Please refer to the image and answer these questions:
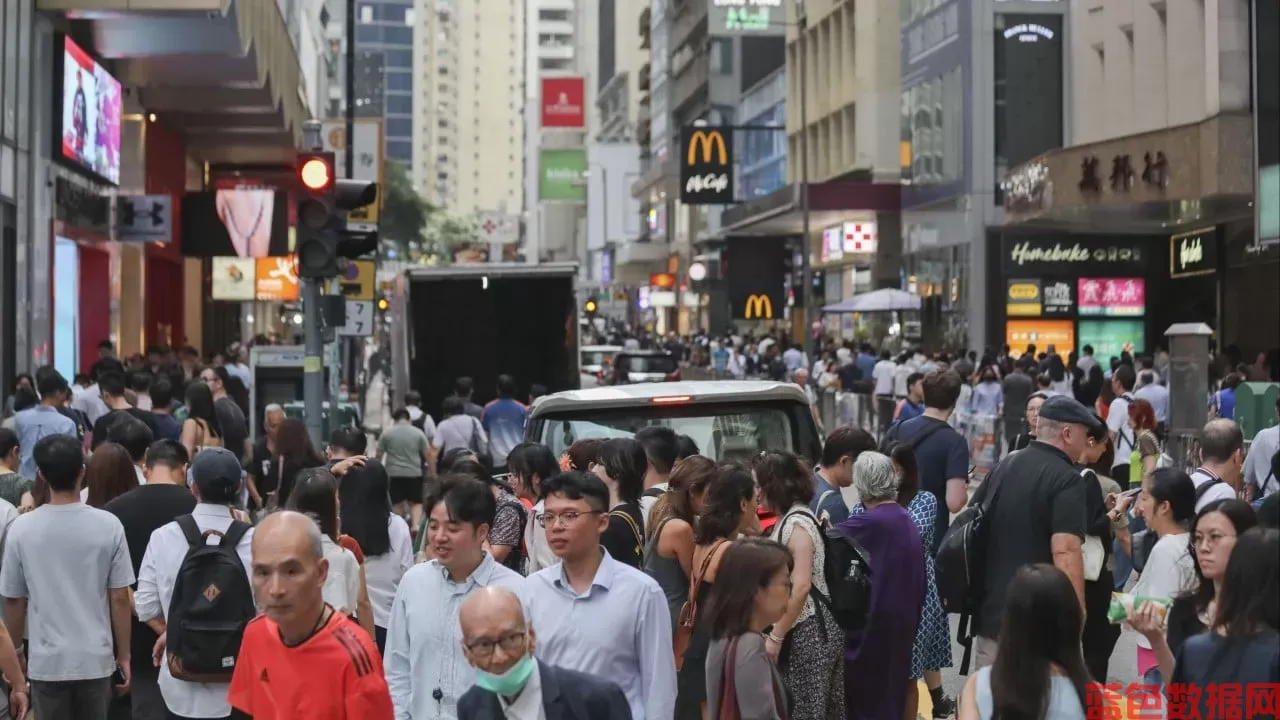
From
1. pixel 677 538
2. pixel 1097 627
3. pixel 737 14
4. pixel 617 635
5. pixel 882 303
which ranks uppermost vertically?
pixel 737 14

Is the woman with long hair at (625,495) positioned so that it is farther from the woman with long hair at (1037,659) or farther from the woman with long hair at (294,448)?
the woman with long hair at (294,448)

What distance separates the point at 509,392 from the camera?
18281 millimetres

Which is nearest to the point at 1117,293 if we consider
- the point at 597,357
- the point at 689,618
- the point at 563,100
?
the point at 597,357

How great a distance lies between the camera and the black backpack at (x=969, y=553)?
27.6 ft

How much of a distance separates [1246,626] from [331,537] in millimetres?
3954

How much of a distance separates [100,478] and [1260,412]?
13413 millimetres

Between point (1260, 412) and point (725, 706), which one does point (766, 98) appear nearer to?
point (1260, 412)

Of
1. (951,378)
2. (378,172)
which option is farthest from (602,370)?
(951,378)

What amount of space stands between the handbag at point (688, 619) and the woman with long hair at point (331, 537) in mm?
1201

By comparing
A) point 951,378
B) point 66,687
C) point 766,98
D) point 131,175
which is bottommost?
point 66,687

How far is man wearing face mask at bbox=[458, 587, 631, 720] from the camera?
14.4ft

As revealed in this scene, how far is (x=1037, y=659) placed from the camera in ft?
15.8

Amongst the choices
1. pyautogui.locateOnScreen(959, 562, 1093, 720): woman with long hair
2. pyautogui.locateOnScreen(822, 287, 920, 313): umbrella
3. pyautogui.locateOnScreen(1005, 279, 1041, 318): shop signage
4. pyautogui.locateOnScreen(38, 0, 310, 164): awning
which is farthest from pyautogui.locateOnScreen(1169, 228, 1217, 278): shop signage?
pyautogui.locateOnScreen(959, 562, 1093, 720): woman with long hair

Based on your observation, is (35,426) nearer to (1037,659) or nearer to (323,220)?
(323,220)
